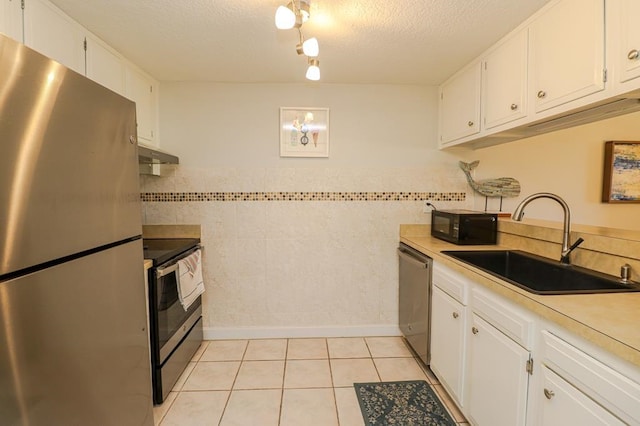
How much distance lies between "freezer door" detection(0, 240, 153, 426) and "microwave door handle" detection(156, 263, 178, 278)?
477 mm

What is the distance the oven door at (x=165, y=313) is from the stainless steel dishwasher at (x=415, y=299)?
175 centimetres

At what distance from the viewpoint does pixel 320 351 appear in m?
2.48

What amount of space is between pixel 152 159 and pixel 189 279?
88cm

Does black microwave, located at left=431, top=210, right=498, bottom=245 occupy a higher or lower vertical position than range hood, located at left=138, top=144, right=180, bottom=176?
lower

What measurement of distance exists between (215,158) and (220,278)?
1.08 meters

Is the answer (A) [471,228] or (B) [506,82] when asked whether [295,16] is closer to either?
(B) [506,82]

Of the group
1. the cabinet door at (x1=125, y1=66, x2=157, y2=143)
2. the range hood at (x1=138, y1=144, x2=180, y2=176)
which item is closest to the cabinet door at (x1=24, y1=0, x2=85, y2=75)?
the cabinet door at (x1=125, y1=66, x2=157, y2=143)

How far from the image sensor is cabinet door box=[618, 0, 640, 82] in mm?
1096

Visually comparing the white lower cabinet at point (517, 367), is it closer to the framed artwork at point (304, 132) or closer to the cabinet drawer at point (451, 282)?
the cabinet drawer at point (451, 282)

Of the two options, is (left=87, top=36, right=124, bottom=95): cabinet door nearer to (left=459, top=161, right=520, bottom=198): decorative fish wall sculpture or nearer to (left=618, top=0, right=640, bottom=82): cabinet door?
(left=618, top=0, right=640, bottom=82): cabinet door

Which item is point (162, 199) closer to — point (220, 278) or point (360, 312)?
point (220, 278)

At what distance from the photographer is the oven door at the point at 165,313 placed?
177 cm

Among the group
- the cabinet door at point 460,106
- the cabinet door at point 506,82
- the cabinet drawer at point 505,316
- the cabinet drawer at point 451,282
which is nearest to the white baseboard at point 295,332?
the cabinet drawer at point 451,282

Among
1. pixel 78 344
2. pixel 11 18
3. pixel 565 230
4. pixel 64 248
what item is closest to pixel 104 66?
pixel 11 18
